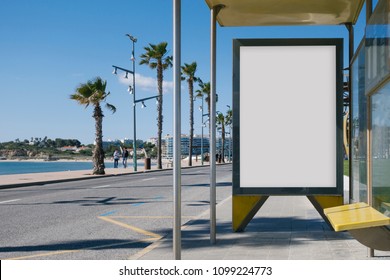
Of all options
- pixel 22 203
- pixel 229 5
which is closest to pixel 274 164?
pixel 229 5

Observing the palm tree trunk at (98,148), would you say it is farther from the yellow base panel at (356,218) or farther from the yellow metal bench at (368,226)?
the yellow metal bench at (368,226)

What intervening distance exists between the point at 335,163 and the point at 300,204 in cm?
587

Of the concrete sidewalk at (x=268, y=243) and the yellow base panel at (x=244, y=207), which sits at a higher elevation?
the yellow base panel at (x=244, y=207)

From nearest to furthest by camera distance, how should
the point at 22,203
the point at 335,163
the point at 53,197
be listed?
the point at 335,163, the point at 22,203, the point at 53,197

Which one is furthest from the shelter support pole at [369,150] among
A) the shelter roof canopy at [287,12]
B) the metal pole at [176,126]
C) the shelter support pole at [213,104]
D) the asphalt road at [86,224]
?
the asphalt road at [86,224]

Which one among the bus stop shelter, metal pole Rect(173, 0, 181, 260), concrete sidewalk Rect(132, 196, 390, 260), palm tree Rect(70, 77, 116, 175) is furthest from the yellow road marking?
palm tree Rect(70, 77, 116, 175)

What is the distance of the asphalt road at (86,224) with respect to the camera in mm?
7844

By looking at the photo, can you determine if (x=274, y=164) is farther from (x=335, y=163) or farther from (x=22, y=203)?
(x=22, y=203)

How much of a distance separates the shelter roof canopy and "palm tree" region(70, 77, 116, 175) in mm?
25523

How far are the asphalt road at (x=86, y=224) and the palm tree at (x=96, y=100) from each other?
16.1 meters

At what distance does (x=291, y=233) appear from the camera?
866 centimetres

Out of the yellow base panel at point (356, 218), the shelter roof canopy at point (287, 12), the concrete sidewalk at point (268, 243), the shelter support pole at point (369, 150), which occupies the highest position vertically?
the shelter roof canopy at point (287, 12)

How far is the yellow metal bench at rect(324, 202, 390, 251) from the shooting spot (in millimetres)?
4969

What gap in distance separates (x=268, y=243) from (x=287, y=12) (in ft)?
11.5
